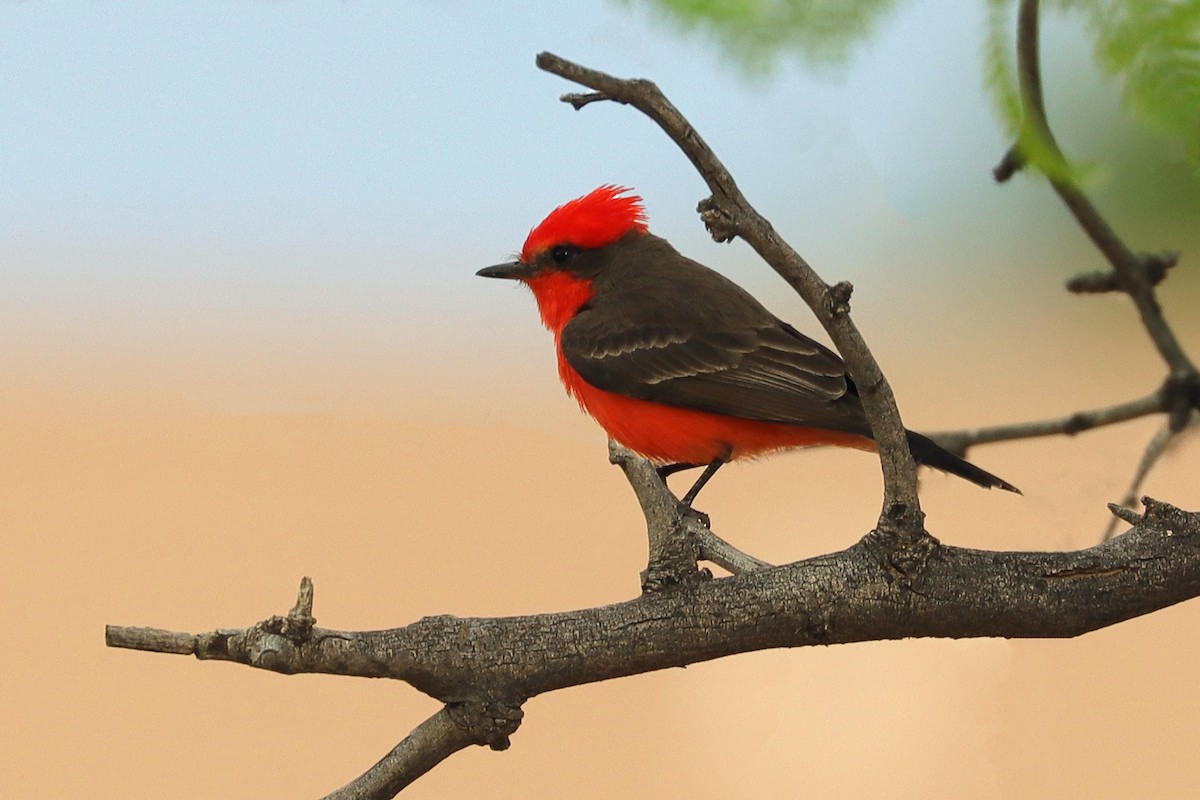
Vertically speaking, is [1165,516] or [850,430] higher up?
[850,430]

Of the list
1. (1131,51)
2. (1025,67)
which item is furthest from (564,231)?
(1131,51)

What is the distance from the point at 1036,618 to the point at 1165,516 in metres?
0.27

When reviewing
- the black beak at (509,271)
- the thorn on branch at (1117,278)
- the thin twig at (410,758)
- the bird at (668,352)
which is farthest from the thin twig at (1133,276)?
the black beak at (509,271)

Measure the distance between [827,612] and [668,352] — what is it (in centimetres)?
87

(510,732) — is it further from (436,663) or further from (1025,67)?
(1025,67)

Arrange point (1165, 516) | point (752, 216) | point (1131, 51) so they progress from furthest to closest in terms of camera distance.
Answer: point (1165, 516), point (752, 216), point (1131, 51)

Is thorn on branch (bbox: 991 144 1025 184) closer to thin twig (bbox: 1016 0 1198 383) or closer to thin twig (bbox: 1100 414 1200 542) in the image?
thin twig (bbox: 1016 0 1198 383)

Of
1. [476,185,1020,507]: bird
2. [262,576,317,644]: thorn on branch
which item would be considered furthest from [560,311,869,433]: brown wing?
[262,576,317,644]: thorn on branch

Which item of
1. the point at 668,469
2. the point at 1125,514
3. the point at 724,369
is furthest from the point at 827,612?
the point at 668,469

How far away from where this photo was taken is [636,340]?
8.48 ft

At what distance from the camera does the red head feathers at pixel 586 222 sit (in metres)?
2.84

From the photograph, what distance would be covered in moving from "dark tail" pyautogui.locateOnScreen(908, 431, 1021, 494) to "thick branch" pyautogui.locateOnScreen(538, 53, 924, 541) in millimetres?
214

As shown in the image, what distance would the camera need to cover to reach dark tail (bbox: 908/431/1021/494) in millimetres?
1969

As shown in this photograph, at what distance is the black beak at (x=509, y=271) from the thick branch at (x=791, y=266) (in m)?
1.29
